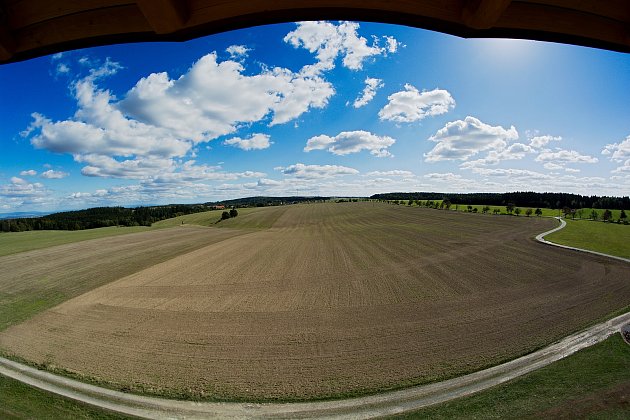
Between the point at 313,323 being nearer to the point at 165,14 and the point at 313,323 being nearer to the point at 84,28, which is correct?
the point at 84,28

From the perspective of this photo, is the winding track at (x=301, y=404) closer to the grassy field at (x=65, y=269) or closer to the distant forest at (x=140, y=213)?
the grassy field at (x=65, y=269)

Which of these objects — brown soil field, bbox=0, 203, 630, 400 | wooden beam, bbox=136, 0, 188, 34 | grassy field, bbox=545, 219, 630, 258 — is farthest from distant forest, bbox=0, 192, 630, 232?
wooden beam, bbox=136, 0, 188, 34

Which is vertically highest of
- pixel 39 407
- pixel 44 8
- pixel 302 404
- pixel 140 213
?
pixel 44 8

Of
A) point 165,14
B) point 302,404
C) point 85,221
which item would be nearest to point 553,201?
point 302,404

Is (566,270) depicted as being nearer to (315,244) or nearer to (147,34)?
(315,244)

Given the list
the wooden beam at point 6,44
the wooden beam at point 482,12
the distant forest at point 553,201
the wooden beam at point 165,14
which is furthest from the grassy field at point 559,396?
the distant forest at point 553,201
